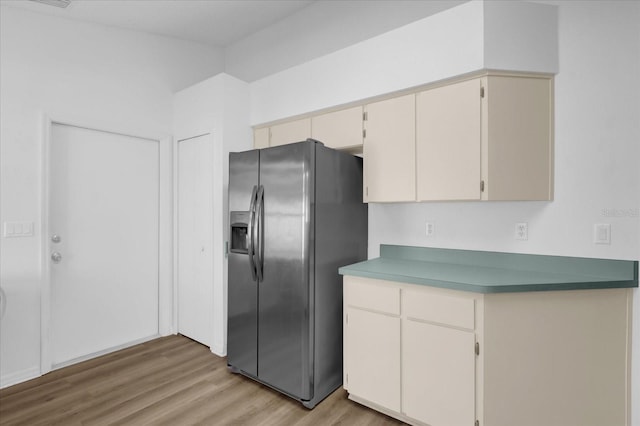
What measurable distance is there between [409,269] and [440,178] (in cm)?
62

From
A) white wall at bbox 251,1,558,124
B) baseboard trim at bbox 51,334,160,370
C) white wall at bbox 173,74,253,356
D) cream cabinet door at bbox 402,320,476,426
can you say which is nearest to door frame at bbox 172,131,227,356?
white wall at bbox 173,74,253,356

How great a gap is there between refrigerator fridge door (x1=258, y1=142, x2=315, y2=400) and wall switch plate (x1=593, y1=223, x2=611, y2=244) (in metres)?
1.67

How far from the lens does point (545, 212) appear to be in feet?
6.99

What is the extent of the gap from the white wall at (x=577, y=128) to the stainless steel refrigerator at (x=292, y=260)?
70 centimetres

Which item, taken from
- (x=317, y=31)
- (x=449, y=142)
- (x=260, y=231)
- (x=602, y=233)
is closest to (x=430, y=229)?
(x=449, y=142)

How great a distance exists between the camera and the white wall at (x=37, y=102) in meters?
2.59

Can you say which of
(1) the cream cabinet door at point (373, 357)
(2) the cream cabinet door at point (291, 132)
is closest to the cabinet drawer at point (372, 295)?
(1) the cream cabinet door at point (373, 357)

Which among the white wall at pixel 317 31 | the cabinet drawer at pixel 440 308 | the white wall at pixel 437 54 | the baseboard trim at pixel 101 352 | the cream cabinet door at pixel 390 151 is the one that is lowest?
the baseboard trim at pixel 101 352

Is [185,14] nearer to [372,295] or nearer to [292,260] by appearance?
[292,260]

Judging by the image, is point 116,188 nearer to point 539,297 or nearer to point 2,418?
point 2,418

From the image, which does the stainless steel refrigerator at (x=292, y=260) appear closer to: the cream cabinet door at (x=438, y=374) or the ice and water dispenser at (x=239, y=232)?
the ice and water dispenser at (x=239, y=232)

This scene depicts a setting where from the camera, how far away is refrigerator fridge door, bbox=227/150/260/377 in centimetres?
257

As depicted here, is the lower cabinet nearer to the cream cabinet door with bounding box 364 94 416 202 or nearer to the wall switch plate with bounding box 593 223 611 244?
the wall switch plate with bounding box 593 223 611 244

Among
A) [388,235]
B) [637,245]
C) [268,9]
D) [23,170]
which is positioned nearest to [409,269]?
[388,235]
